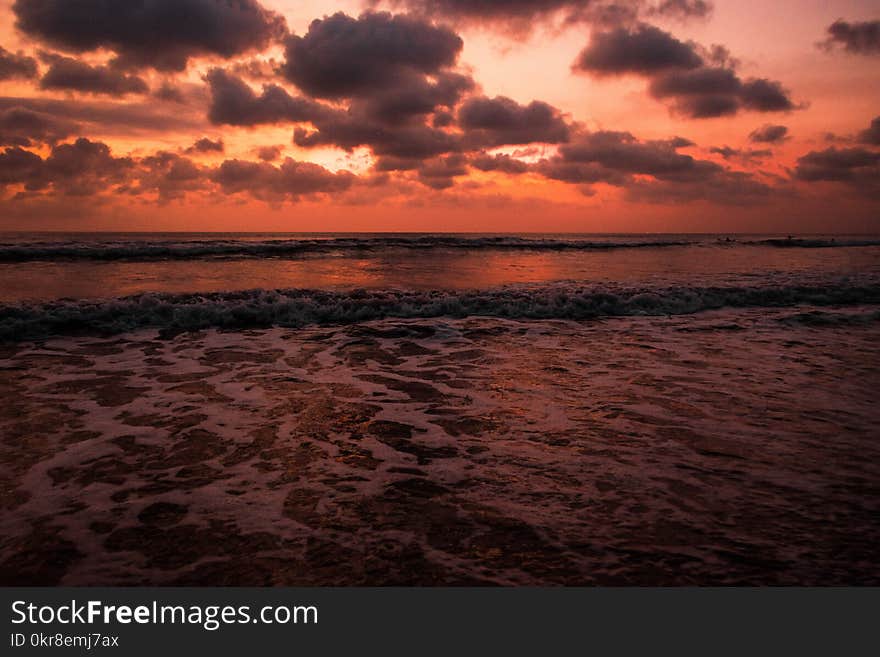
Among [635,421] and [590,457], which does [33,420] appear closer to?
[590,457]

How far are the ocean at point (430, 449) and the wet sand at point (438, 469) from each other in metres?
0.02

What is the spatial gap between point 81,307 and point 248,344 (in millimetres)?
4758

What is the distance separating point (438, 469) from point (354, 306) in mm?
8585

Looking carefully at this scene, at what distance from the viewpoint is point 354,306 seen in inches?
492

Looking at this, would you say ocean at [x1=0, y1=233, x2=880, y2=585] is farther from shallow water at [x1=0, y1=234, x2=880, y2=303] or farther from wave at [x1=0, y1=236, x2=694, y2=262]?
wave at [x1=0, y1=236, x2=694, y2=262]

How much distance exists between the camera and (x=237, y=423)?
5.38m

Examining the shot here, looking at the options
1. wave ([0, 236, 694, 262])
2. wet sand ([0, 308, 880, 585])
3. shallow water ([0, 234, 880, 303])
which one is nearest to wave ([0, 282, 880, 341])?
wet sand ([0, 308, 880, 585])

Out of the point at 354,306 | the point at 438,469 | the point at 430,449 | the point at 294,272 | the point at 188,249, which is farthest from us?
the point at 188,249

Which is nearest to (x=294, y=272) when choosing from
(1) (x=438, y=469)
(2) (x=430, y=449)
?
(2) (x=430, y=449)

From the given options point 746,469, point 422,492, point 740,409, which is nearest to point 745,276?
point 740,409

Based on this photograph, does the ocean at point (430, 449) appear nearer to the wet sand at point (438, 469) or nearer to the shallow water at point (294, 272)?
the wet sand at point (438, 469)

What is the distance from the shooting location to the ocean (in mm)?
3107

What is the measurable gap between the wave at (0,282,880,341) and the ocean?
0.11 meters

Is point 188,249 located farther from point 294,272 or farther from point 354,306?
point 354,306
